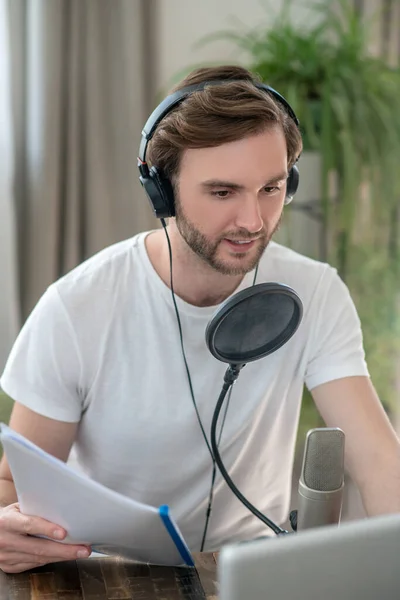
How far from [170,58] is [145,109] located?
0.27 meters

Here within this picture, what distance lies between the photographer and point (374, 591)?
2.22 feet

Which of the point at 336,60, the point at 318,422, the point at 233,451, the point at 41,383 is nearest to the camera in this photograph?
the point at 41,383

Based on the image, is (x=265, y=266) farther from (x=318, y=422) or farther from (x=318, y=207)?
(x=318, y=207)

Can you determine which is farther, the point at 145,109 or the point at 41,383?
the point at 145,109

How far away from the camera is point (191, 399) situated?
4.65ft

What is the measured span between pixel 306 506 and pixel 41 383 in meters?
0.53

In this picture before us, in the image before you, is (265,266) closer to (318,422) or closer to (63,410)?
(63,410)

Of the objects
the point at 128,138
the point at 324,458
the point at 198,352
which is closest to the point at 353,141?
the point at 128,138

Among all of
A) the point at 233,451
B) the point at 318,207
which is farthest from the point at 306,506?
the point at 318,207

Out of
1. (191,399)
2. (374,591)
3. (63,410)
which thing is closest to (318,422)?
(191,399)

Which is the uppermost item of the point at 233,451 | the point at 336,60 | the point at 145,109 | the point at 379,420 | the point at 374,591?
the point at 336,60

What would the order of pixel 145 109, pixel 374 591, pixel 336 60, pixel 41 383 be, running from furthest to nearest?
pixel 145 109 → pixel 336 60 → pixel 41 383 → pixel 374 591

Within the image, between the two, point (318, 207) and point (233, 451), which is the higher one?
point (318, 207)

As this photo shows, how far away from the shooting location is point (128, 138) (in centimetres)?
259
